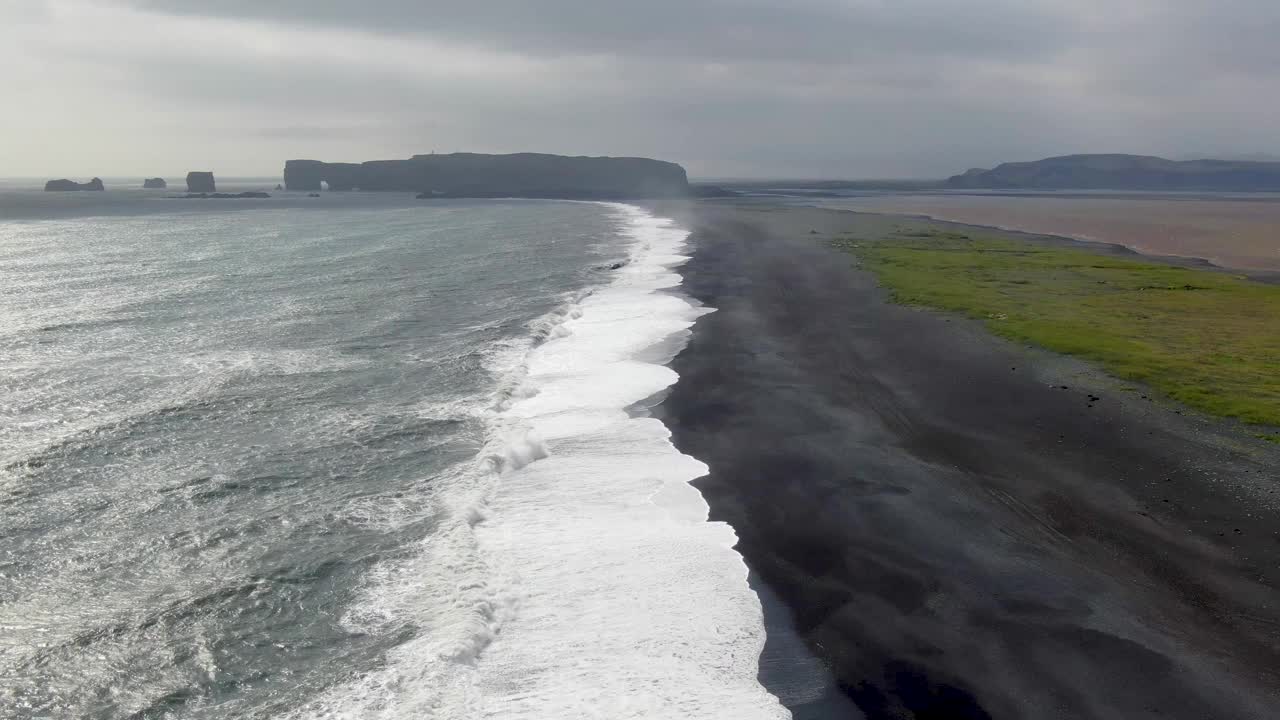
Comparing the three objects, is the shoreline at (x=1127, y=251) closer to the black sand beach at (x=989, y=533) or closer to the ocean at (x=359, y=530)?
the black sand beach at (x=989, y=533)

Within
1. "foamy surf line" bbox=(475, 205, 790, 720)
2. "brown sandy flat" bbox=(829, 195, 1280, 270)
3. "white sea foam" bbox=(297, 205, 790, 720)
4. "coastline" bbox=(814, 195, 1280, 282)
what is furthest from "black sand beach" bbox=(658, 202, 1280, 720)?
"brown sandy flat" bbox=(829, 195, 1280, 270)

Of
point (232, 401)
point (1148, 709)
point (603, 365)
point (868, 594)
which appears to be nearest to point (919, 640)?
point (868, 594)

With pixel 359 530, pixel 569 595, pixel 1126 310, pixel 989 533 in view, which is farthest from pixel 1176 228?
pixel 359 530

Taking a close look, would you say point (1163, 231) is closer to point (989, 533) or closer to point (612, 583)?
point (989, 533)

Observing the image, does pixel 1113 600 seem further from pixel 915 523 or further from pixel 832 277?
pixel 832 277

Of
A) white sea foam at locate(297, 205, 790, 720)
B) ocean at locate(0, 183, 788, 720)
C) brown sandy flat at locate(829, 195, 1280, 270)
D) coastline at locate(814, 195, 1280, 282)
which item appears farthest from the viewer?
brown sandy flat at locate(829, 195, 1280, 270)

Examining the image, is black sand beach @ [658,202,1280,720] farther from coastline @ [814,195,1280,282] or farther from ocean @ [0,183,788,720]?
coastline @ [814,195,1280,282]

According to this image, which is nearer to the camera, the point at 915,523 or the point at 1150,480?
the point at 915,523
